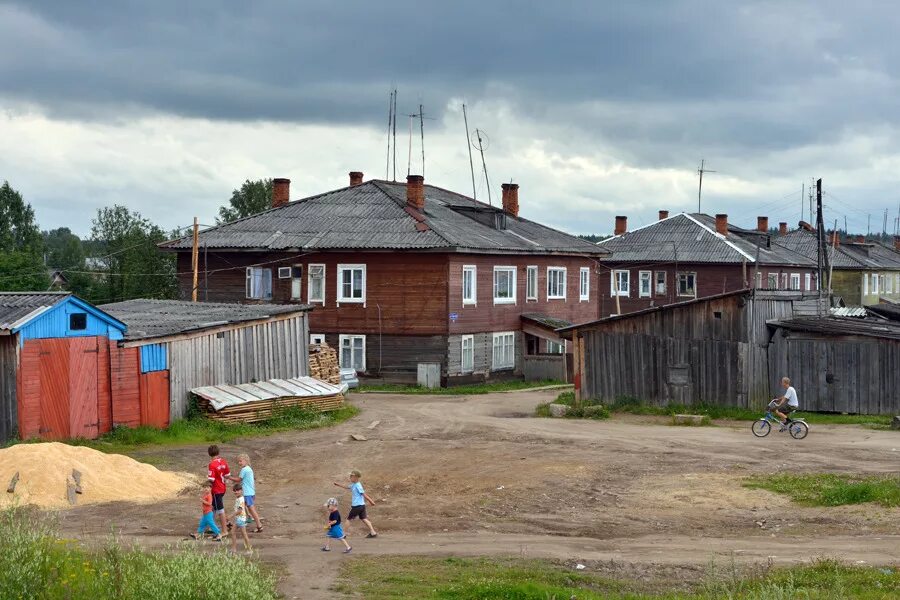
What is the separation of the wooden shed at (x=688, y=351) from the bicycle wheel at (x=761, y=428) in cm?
418

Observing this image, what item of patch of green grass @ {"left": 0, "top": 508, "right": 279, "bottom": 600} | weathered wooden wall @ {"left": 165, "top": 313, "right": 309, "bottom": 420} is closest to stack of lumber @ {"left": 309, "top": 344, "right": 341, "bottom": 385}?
weathered wooden wall @ {"left": 165, "top": 313, "right": 309, "bottom": 420}

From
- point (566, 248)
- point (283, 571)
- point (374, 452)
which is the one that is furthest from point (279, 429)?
point (566, 248)

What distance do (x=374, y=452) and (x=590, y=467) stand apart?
571 cm

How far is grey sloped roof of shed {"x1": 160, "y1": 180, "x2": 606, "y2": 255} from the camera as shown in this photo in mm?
45562

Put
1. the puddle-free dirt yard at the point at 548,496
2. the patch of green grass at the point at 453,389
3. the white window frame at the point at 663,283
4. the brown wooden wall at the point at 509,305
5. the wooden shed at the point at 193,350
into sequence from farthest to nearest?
the white window frame at the point at 663,283 → the brown wooden wall at the point at 509,305 → the patch of green grass at the point at 453,389 → the wooden shed at the point at 193,350 → the puddle-free dirt yard at the point at 548,496

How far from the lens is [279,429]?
103 ft

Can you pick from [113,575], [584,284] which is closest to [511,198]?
[584,284]

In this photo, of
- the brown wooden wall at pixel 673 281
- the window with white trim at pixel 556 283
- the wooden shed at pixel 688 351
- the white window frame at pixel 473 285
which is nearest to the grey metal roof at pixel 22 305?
the wooden shed at pixel 688 351

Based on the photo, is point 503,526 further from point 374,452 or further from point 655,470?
point 374,452

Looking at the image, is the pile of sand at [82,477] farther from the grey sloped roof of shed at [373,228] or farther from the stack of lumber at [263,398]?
the grey sloped roof of shed at [373,228]

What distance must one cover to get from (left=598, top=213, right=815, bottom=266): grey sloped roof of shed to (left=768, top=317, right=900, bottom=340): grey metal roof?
1251 inches

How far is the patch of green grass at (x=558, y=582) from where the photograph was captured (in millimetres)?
14188

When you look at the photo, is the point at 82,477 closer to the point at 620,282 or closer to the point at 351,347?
the point at 351,347

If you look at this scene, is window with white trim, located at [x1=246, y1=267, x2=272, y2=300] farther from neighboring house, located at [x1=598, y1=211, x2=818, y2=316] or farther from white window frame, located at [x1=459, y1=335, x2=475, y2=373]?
neighboring house, located at [x1=598, y1=211, x2=818, y2=316]
